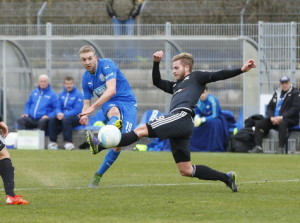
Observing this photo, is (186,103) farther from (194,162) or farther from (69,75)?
(69,75)

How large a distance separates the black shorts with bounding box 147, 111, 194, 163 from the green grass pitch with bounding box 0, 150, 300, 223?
539 millimetres

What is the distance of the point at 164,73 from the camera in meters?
22.6

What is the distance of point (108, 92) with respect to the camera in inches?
465

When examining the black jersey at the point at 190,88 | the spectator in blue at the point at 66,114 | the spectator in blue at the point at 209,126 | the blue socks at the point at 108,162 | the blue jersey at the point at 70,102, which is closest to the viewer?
the black jersey at the point at 190,88

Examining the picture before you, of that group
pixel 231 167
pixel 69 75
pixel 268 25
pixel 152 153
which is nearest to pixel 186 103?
pixel 231 167

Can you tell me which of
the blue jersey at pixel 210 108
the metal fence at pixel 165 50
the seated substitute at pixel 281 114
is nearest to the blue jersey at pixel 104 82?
the seated substitute at pixel 281 114

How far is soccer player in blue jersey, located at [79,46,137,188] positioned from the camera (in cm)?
1195

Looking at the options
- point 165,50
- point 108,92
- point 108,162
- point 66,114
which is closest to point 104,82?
point 108,92

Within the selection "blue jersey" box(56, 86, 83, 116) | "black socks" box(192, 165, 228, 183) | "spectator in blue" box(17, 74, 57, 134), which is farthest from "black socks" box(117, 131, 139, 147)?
"spectator in blue" box(17, 74, 57, 134)

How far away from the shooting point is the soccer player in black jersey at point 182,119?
10461 millimetres

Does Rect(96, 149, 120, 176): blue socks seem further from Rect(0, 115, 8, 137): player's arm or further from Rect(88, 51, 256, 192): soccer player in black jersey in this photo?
Rect(0, 115, 8, 137): player's arm

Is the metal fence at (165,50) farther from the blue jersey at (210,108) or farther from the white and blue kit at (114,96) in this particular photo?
the white and blue kit at (114,96)

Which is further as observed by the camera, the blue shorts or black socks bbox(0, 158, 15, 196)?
the blue shorts

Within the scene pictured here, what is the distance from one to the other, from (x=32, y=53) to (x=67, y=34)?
112 centimetres
